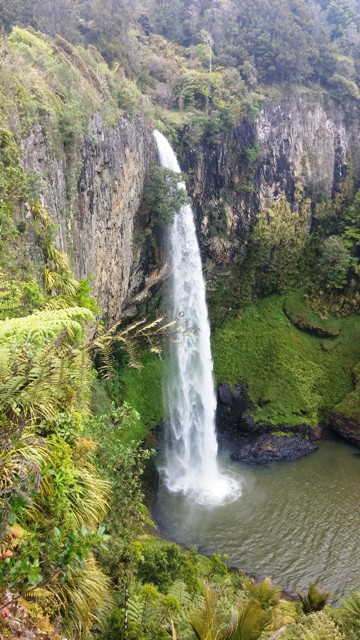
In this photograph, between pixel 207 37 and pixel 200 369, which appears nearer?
pixel 200 369

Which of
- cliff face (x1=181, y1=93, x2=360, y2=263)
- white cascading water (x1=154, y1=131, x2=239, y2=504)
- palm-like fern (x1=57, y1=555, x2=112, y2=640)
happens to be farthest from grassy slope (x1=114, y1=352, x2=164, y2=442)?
palm-like fern (x1=57, y1=555, x2=112, y2=640)

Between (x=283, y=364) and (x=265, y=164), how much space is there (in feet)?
34.1

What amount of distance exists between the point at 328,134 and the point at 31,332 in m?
25.4

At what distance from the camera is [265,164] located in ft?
73.0

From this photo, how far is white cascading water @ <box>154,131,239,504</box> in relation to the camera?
54.9 ft

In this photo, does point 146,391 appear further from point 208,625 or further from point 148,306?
point 208,625

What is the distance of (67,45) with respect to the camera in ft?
47.2

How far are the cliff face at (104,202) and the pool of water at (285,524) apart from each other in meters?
7.23

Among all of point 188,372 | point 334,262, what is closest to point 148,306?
point 188,372

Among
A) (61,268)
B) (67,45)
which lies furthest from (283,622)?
(67,45)

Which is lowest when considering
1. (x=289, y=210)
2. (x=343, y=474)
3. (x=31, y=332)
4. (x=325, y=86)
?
(x=343, y=474)

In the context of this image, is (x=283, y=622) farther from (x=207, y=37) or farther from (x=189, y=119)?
(x=207, y=37)

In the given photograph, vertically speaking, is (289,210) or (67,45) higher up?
(67,45)

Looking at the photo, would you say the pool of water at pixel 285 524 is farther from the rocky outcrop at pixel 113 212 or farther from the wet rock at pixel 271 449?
the rocky outcrop at pixel 113 212
